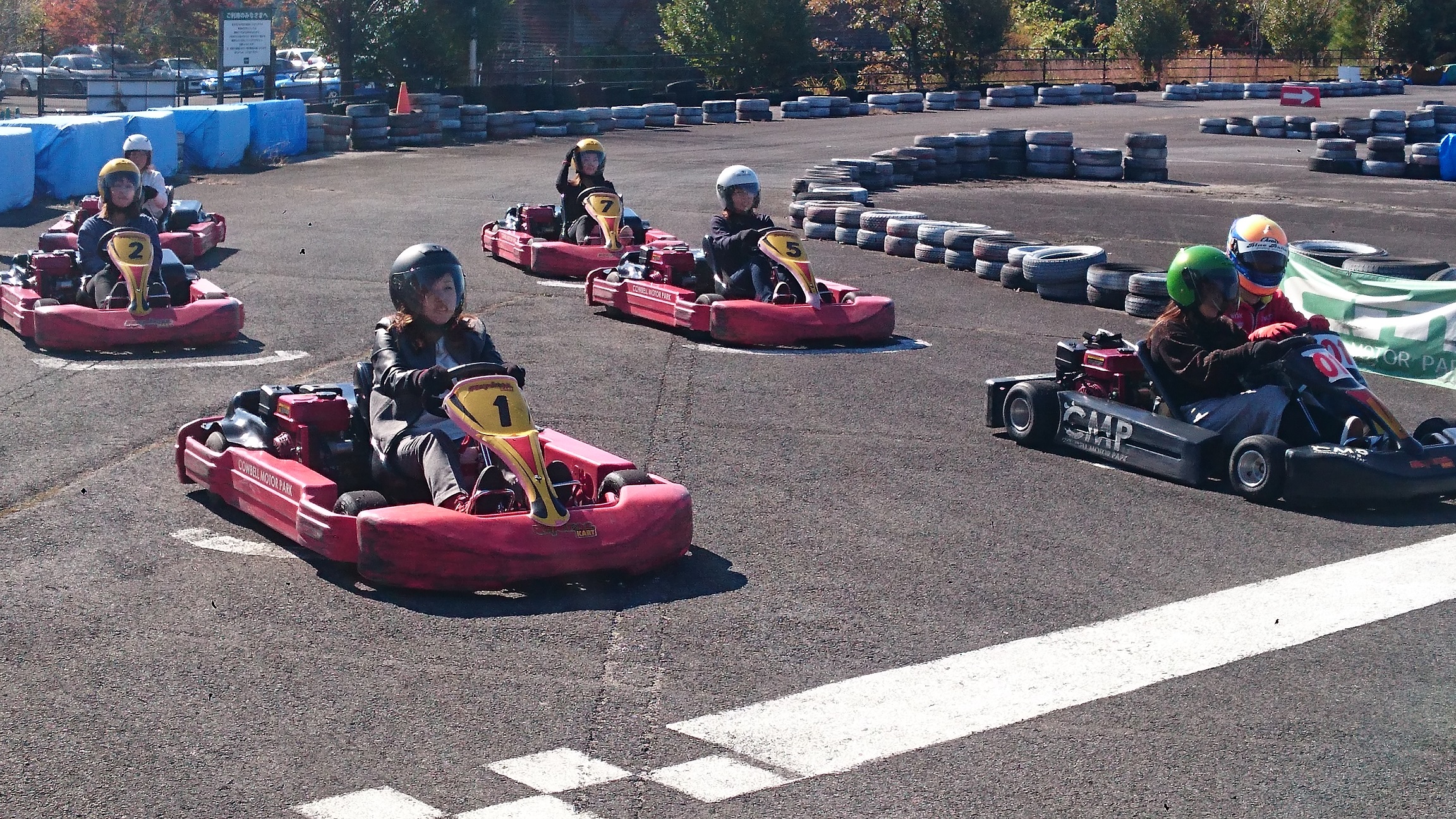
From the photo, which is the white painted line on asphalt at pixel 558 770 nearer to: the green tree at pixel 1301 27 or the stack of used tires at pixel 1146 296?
the stack of used tires at pixel 1146 296

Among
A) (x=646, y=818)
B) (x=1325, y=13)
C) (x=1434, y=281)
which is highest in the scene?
(x=1325, y=13)

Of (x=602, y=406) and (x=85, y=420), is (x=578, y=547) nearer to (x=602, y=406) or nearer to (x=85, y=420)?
(x=602, y=406)

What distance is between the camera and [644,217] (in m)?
17.8

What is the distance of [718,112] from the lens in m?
31.9

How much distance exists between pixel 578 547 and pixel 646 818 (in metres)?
1.84

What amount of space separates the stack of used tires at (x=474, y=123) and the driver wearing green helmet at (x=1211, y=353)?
70.4ft

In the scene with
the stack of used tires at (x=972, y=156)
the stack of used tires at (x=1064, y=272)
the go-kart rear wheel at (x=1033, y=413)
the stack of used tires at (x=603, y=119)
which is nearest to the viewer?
the go-kart rear wheel at (x=1033, y=413)

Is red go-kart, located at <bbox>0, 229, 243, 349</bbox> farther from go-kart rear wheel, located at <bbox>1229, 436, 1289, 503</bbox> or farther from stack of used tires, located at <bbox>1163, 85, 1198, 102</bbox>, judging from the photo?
stack of used tires, located at <bbox>1163, 85, 1198, 102</bbox>

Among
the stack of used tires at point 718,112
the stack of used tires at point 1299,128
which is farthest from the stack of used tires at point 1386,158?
the stack of used tires at point 718,112

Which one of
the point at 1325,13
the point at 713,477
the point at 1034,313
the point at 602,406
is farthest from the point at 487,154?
the point at 1325,13

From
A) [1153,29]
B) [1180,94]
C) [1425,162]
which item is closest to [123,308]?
[1425,162]

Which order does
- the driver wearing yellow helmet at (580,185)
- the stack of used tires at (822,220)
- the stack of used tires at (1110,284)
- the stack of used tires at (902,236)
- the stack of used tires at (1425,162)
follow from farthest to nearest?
1. the stack of used tires at (1425,162)
2. the stack of used tires at (822,220)
3. the stack of used tires at (902,236)
4. the driver wearing yellow helmet at (580,185)
5. the stack of used tires at (1110,284)

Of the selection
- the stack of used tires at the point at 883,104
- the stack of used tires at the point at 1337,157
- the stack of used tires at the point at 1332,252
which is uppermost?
the stack of used tires at the point at 883,104

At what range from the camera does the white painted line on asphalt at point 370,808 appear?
3.76 meters
